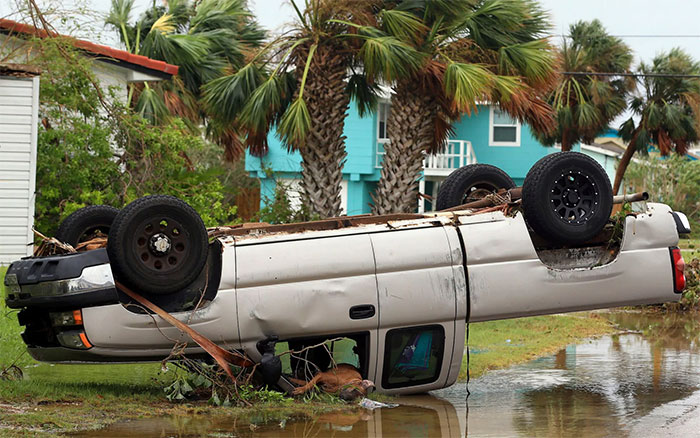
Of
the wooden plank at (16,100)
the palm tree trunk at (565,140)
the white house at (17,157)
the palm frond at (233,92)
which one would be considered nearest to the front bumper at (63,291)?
the white house at (17,157)

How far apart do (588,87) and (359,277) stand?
3280 centimetres

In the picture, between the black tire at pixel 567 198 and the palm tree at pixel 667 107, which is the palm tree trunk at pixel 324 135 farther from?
the palm tree at pixel 667 107

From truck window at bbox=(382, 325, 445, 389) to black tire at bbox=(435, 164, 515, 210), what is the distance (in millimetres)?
1827

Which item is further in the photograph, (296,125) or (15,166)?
(296,125)

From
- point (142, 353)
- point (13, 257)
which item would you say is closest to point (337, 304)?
point (142, 353)

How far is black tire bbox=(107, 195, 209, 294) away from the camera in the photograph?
299 inches

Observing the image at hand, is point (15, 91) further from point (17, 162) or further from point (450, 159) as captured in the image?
point (450, 159)

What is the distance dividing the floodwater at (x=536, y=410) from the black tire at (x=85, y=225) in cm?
201

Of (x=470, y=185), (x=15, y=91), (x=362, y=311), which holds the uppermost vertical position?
(x=15, y=91)

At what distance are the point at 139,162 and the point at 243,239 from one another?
35.8 feet

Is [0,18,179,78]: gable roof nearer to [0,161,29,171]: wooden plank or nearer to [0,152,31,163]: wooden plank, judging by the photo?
[0,152,31,163]: wooden plank

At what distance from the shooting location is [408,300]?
805 centimetres

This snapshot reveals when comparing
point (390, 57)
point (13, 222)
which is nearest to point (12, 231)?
point (13, 222)

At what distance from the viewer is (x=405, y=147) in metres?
19.6
